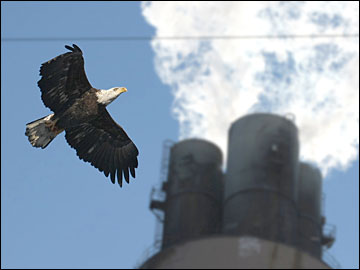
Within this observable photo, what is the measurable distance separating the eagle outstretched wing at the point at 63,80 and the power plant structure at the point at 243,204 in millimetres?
19147

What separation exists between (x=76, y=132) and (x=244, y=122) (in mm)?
22813

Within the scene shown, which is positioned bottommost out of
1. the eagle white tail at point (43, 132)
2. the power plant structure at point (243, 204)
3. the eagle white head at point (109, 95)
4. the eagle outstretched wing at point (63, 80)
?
the eagle white tail at point (43, 132)

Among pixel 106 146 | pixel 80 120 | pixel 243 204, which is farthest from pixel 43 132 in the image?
pixel 243 204

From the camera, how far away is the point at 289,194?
33656mm

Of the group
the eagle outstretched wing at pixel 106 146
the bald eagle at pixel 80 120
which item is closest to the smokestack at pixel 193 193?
the eagle outstretched wing at pixel 106 146

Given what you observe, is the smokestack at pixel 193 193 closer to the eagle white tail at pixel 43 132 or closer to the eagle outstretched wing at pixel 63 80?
the eagle outstretched wing at pixel 63 80

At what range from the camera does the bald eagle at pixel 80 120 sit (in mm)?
10555

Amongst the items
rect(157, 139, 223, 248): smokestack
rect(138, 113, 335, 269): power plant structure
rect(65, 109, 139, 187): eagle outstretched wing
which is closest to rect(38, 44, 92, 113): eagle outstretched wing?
rect(65, 109, 139, 187): eagle outstretched wing

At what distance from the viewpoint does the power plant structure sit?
30672 millimetres

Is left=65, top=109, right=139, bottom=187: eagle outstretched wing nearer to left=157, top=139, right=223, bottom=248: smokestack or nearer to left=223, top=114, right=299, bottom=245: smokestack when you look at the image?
left=223, top=114, right=299, bottom=245: smokestack

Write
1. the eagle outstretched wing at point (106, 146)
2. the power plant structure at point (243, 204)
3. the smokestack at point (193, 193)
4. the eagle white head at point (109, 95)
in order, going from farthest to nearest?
the smokestack at point (193, 193)
the power plant structure at point (243, 204)
the eagle outstretched wing at point (106, 146)
the eagle white head at point (109, 95)

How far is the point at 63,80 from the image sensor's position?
37.1 feet

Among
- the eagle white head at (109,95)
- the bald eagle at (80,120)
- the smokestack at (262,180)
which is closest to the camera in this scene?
the eagle white head at (109,95)

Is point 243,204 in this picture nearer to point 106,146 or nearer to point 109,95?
point 106,146
